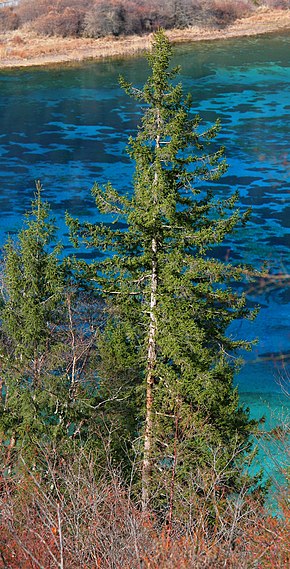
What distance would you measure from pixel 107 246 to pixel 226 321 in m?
3.03

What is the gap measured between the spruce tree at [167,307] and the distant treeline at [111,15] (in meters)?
62.0

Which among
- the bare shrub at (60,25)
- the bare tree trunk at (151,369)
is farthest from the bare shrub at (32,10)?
the bare tree trunk at (151,369)

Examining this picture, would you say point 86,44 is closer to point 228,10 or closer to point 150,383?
point 228,10

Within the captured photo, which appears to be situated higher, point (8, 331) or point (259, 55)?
point (259, 55)

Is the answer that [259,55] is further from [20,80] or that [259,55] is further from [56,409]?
[56,409]

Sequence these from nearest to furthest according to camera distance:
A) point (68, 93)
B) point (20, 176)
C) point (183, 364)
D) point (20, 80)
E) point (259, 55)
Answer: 1. point (183, 364)
2. point (20, 176)
3. point (68, 93)
4. point (20, 80)
5. point (259, 55)

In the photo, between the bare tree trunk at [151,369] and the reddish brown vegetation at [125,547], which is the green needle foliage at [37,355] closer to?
the bare tree trunk at [151,369]

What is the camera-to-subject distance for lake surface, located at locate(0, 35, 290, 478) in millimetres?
28344

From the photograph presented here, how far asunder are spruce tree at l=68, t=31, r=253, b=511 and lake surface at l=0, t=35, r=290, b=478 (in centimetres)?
490

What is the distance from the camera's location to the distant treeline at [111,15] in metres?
75.6

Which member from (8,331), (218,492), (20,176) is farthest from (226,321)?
(20,176)

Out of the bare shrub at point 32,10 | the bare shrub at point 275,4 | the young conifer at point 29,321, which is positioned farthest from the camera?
the bare shrub at point 275,4

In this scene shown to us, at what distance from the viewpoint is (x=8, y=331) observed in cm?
1789

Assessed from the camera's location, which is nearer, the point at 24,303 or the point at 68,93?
the point at 24,303
